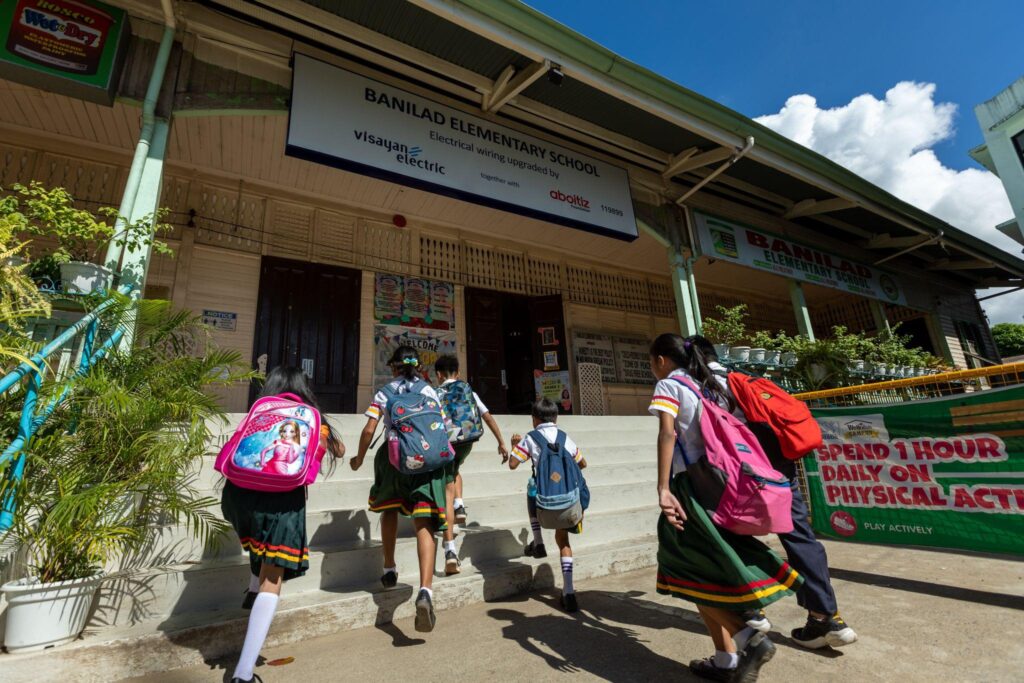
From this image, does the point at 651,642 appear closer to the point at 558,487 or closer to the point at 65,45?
the point at 558,487

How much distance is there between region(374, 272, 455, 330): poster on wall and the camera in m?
7.54

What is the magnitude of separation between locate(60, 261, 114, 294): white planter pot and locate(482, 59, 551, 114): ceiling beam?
4771 millimetres

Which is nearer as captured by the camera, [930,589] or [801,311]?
[930,589]

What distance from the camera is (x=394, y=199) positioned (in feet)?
24.4

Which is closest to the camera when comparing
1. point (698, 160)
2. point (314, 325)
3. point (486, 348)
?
point (314, 325)

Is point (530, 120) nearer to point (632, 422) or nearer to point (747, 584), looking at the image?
point (632, 422)

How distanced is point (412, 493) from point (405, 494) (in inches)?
3.0

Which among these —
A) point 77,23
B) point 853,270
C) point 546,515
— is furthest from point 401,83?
point 853,270

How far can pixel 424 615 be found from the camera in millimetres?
2336

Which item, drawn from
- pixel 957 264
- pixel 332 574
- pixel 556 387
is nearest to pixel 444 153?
pixel 556 387

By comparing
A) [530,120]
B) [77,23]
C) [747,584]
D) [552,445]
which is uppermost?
[530,120]

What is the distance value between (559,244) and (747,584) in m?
7.99

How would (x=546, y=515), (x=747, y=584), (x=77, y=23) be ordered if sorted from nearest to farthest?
1. (x=747, y=584)
2. (x=546, y=515)
3. (x=77, y=23)

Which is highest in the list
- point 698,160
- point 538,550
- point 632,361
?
point 698,160
